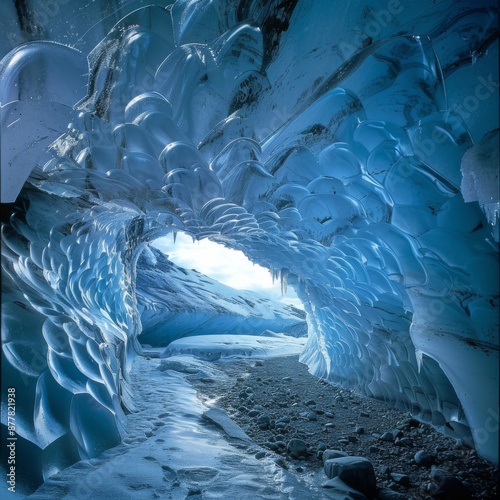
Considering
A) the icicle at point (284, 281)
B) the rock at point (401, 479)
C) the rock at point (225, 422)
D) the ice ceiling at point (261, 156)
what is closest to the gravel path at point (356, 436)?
the rock at point (401, 479)

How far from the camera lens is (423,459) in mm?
2602

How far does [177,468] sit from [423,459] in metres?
1.96

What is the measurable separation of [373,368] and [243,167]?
11.0ft

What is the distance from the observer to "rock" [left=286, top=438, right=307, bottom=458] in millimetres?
2921

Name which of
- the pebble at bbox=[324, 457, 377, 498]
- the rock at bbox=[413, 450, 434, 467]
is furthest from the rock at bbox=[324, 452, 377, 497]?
the rock at bbox=[413, 450, 434, 467]

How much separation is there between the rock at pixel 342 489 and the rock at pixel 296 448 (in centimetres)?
56

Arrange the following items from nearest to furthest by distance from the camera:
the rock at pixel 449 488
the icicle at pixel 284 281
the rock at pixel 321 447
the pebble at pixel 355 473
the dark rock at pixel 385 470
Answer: the rock at pixel 449 488 < the pebble at pixel 355 473 < the dark rock at pixel 385 470 < the rock at pixel 321 447 < the icicle at pixel 284 281

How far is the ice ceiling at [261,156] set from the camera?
1.77 meters

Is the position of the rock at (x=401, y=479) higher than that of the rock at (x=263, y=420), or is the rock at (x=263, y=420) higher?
the rock at (x=401, y=479)

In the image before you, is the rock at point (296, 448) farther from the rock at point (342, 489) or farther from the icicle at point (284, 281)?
the icicle at point (284, 281)

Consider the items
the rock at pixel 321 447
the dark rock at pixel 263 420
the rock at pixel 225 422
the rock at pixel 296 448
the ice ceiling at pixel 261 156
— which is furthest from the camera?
the dark rock at pixel 263 420

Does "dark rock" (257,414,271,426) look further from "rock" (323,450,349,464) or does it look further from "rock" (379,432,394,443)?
"rock" (379,432,394,443)

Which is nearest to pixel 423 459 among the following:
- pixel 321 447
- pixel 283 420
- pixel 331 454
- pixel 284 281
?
pixel 331 454

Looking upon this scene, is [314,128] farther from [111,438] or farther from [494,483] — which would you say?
[111,438]
